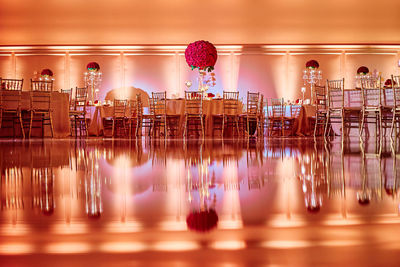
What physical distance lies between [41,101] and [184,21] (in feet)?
19.0

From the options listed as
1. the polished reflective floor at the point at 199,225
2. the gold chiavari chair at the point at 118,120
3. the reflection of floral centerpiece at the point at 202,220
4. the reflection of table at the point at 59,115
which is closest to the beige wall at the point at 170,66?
the gold chiavari chair at the point at 118,120

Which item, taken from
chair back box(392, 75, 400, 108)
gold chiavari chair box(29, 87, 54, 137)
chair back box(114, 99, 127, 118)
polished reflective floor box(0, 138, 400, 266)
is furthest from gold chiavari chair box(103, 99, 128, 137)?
polished reflective floor box(0, 138, 400, 266)

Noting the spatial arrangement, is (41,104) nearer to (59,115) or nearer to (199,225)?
(59,115)

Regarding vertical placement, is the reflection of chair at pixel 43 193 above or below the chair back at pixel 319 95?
below

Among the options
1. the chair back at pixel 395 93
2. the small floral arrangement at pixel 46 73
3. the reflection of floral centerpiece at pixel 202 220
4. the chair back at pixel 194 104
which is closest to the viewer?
the reflection of floral centerpiece at pixel 202 220

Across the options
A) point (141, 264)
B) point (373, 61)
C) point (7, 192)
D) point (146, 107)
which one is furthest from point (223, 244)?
point (373, 61)

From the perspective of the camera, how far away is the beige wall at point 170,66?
11633 mm

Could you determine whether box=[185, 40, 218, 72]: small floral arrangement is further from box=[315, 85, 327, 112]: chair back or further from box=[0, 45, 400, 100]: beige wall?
box=[0, 45, 400, 100]: beige wall

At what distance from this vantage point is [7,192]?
38.5 inches

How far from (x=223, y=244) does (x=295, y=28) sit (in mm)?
11954

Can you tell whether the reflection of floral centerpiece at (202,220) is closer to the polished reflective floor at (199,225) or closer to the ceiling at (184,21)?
the polished reflective floor at (199,225)

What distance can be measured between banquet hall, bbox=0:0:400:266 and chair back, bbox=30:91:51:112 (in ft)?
0.12

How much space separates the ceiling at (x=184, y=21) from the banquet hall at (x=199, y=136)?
1.5 inches

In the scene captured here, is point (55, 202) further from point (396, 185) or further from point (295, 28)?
point (295, 28)
